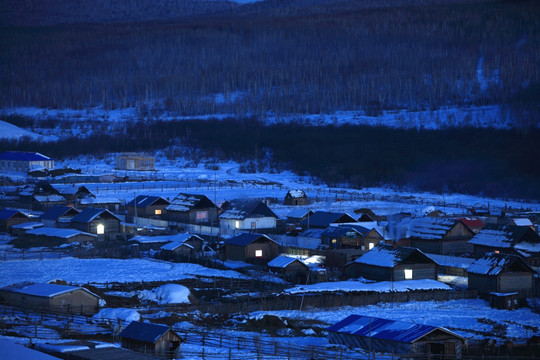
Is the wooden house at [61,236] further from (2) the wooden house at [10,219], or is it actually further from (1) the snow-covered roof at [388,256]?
(1) the snow-covered roof at [388,256]

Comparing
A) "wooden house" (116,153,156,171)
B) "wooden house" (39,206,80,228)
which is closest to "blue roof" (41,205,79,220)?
"wooden house" (39,206,80,228)

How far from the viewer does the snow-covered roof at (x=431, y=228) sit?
113 ft

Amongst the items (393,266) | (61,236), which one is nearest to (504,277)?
(393,266)

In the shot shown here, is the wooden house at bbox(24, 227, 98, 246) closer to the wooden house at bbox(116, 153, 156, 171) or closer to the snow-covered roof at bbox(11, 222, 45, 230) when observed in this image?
the snow-covered roof at bbox(11, 222, 45, 230)

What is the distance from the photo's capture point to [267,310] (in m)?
23.3

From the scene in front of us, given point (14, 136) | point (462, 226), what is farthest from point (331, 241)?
point (14, 136)

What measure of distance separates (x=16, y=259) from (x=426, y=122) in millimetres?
71428

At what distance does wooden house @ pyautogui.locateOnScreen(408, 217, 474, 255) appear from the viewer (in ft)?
112

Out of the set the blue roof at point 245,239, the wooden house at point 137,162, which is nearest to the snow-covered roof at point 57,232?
the blue roof at point 245,239

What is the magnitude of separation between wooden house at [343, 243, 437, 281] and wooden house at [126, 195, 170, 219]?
17.3 meters

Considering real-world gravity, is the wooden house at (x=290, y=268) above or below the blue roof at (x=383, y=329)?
above

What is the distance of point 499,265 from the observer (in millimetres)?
26719

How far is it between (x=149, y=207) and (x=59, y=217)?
564cm

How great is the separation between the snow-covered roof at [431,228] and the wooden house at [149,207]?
581 inches
